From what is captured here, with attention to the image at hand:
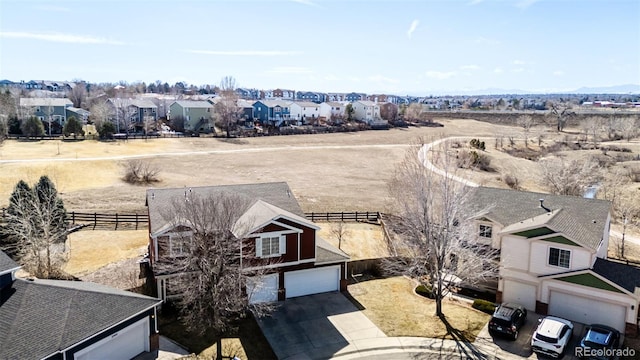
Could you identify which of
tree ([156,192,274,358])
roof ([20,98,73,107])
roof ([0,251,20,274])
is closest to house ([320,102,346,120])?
roof ([20,98,73,107])

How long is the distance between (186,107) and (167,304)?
87.7 meters

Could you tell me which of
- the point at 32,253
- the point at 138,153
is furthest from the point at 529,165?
the point at 32,253

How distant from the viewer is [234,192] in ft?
101

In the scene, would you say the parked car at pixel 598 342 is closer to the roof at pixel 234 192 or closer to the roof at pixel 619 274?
the roof at pixel 619 274

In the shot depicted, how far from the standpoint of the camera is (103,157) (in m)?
70.3

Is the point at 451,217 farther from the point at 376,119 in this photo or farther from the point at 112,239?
the point at 376,119

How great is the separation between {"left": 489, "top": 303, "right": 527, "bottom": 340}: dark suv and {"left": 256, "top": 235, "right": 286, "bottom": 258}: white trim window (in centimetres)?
1227

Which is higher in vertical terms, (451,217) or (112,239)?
(451,217)

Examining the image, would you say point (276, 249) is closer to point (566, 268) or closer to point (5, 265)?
point (5, 265)

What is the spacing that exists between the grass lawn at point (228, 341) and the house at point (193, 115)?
87.0m

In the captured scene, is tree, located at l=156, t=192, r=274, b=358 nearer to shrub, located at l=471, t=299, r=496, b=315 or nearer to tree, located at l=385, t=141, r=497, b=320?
tree, located at l=385, t=141, r=497, b=320

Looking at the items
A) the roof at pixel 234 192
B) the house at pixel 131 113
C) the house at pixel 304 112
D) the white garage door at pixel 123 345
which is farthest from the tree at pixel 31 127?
the white garage door at pixel 123 345

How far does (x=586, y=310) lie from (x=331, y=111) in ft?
384

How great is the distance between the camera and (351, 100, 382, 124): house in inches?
5423
